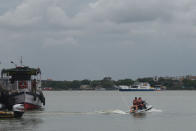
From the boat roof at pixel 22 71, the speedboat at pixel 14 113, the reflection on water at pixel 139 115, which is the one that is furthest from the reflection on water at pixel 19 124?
the boat roof at pixel 22 71

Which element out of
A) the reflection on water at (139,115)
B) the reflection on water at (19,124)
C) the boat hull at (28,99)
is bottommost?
the reflection on water at (19,124)

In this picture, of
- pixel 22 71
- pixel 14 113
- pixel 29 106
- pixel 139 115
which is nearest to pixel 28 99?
pixel 29 106

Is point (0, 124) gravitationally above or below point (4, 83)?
below

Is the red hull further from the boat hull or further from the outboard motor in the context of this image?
the outboard motor

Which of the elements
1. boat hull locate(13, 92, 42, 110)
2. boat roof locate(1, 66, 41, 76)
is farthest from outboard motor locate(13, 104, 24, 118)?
boat roof locate(1, 66, 41, 76)

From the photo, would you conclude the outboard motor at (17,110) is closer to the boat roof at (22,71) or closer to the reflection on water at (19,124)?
the reflection on water at (19,124)

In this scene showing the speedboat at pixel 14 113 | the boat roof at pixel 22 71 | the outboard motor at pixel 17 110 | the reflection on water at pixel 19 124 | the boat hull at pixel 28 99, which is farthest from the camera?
the boat roof at pixel 22 71

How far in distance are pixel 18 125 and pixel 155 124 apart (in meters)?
10.9

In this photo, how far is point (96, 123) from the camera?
40.2 m

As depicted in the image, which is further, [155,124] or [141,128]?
[155,124]

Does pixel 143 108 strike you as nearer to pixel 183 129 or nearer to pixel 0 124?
pixel 183 129

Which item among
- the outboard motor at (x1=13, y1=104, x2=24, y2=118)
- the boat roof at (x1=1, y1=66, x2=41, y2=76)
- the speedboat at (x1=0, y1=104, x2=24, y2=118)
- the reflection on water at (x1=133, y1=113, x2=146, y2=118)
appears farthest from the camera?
the boat roof at (x1=1, y1=66, x2=41, y2=76)

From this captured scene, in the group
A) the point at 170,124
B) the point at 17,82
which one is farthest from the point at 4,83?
the point at 170,124

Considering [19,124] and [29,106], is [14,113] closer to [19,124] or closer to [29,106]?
[19,124]
